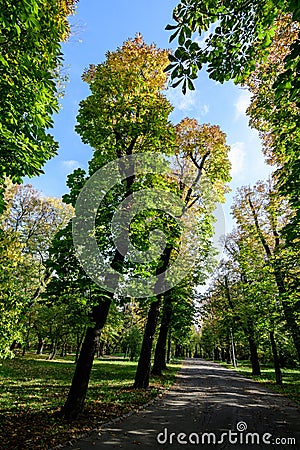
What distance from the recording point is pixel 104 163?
32.2ft

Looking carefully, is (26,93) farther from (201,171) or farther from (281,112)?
(201,171)

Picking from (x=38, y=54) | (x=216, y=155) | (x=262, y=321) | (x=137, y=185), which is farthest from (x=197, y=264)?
(x=38, y=54)

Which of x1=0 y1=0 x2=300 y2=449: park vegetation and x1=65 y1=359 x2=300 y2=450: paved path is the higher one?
x1=0 y1=0 x2=300 y2=449: park vegetation

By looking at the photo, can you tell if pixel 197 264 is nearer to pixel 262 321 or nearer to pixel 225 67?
pixel 262 321

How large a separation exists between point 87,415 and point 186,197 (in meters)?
11.2

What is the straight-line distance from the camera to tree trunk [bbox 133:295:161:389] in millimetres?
13297

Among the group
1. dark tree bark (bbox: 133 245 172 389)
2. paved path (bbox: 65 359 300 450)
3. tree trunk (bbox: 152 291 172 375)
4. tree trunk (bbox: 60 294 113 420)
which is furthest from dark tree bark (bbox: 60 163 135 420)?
tree trunk (bbox: 152 291 172 375)

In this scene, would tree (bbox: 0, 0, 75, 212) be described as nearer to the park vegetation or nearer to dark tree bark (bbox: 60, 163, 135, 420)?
the park vegetation

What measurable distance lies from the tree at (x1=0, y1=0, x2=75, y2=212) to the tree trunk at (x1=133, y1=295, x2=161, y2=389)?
30.2 ft

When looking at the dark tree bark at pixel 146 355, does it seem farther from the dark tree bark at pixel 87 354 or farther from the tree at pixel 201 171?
the dark tree bark at pixel 87 354

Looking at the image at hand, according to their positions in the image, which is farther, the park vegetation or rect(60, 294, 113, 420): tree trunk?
rect(60, 294, 113, 420): tree trunk

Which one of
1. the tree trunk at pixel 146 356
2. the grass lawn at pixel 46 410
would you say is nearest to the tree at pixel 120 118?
the grass lawn at pixel 46 410

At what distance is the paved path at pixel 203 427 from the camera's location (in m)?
6.46

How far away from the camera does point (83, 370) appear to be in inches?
328
